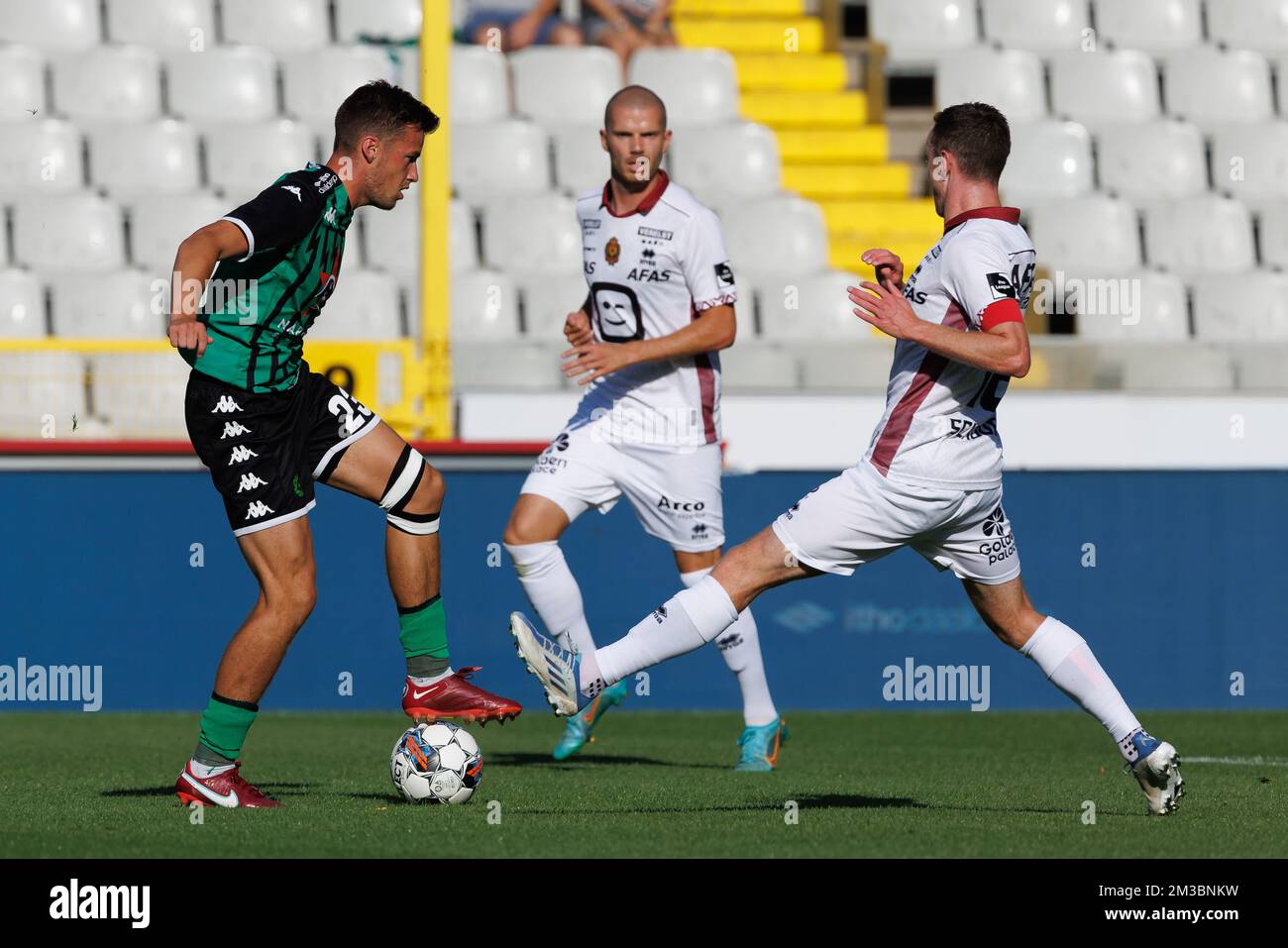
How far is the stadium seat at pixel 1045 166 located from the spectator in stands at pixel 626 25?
3.04 m

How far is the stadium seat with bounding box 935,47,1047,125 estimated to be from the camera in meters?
15.6

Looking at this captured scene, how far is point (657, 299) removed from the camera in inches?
299

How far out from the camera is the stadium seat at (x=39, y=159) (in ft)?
46.2

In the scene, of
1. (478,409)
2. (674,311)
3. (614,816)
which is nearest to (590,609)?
(478,409)

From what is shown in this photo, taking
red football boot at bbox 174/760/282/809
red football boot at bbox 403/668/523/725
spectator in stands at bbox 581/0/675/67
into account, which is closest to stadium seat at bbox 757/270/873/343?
spectator in stands at bbox 581/0/675/67

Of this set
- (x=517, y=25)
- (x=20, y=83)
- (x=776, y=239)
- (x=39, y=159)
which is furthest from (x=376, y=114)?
(x=517, y=25)

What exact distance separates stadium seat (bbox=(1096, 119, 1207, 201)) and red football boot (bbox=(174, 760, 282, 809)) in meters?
10.8

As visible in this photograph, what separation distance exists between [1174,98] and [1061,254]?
2.48 meters

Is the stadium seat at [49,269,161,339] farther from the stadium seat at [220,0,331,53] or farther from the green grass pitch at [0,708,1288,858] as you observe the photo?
the green grass pitch at [0,708,1288,858]

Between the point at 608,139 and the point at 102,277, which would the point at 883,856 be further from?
the point at 102,277

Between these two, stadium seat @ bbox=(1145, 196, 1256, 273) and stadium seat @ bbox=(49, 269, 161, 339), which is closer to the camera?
stadium seat @ bbox=(49, 269, 161, 339)

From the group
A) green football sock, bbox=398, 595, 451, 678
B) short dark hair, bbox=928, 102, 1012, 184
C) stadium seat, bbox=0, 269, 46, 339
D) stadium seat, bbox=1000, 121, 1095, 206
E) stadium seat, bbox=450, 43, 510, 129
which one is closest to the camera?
short dark hair, bbox=928, 102, 1012, 184

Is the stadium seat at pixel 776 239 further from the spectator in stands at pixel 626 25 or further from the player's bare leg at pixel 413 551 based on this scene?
the player's bare leg at pixel 413 551

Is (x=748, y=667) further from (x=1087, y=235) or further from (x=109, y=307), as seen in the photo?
(x=1087, y=235)
